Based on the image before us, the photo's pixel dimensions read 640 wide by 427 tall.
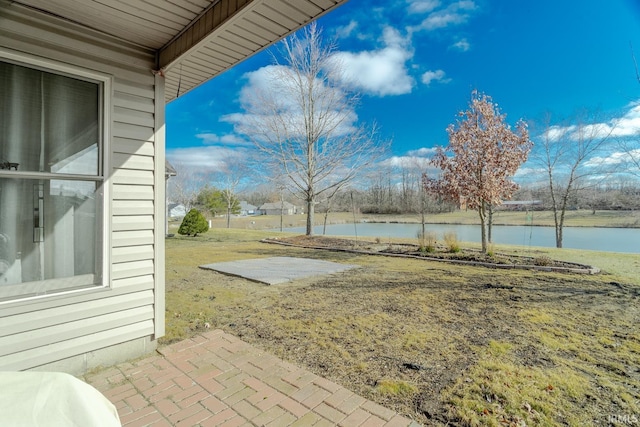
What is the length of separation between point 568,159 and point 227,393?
1591 centimetres

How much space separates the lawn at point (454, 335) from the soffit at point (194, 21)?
96.8 inches

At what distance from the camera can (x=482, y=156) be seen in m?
7.68

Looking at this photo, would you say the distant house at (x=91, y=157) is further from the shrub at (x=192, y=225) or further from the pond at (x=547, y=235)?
the shrub at (x=192, y=225)

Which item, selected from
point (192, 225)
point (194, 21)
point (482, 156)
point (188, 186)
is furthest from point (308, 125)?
point (188, 186)

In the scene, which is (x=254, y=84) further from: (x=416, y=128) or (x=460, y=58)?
(x=416, y=128)

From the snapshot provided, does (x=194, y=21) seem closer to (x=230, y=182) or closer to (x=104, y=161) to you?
(x=104, y=161)

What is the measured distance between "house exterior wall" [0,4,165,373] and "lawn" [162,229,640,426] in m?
0.51

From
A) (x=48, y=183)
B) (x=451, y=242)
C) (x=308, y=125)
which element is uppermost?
(x=308, y=125)

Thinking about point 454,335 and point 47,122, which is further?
point 454,335

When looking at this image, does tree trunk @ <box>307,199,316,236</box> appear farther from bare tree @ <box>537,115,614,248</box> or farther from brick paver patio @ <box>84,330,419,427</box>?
bare tree @ <box>537,115,614,248</box>

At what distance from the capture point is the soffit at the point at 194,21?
6.21ft

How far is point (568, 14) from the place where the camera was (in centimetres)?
741

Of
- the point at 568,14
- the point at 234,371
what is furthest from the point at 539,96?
the point at 234,371

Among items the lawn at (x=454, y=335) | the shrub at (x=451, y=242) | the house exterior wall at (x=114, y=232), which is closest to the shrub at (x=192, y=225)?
the lawn at (x=454, y=335)
